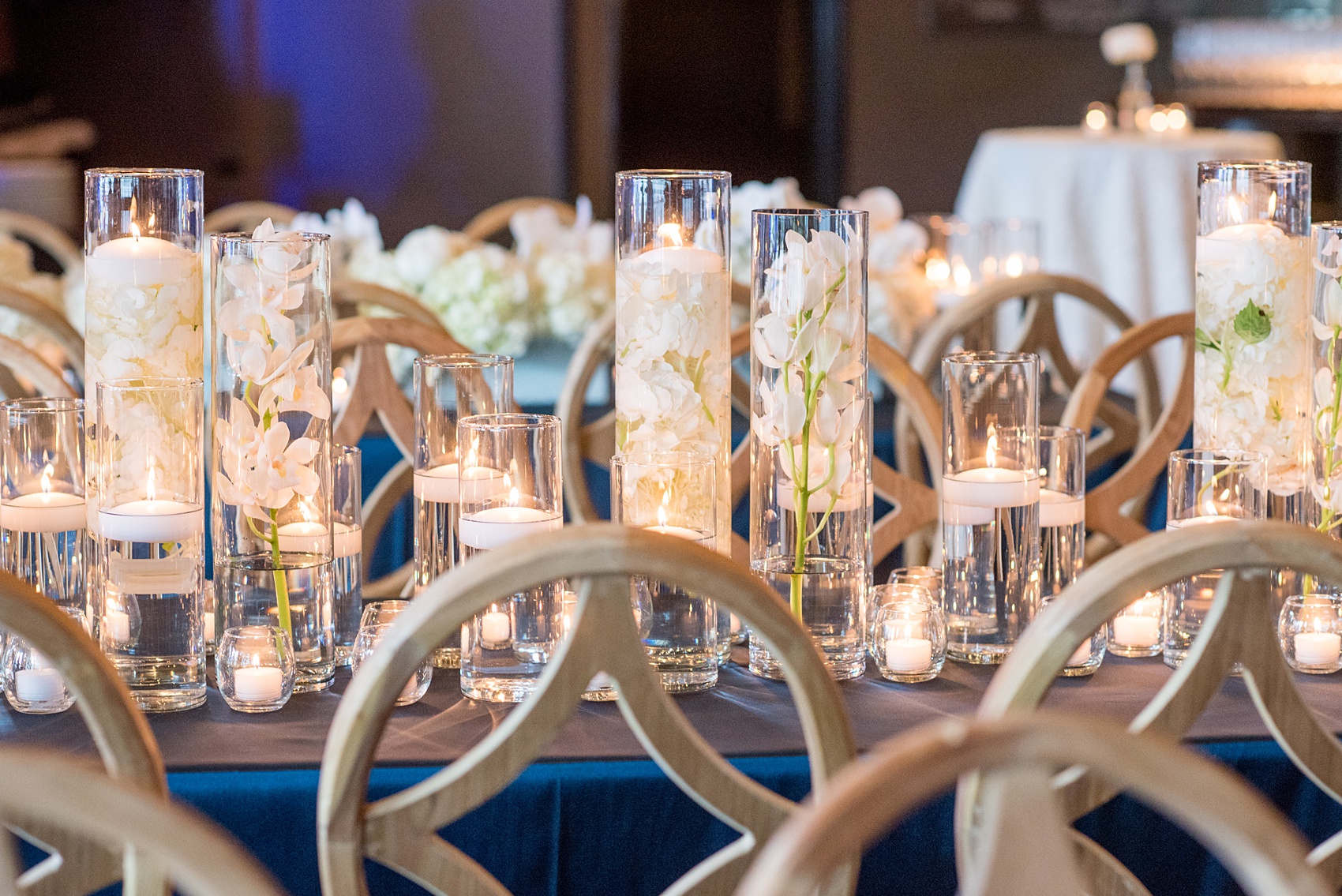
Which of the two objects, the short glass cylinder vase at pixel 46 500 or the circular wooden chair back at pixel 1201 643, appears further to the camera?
the short glass cylinder vase at pixel 46 500

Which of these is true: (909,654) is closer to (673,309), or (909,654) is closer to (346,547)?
(673,309)

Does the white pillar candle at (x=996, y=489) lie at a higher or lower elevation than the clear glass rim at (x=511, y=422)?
lower

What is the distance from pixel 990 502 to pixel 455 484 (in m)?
0.48

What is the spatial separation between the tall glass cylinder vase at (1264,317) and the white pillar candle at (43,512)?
3.46 feet

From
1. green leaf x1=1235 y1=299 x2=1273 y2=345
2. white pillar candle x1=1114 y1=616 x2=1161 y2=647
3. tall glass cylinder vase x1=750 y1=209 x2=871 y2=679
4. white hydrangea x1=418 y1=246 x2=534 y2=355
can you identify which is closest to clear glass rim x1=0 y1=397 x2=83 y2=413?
tall glass cylinder vase x1=750 y1=209 x2=871 y2=679

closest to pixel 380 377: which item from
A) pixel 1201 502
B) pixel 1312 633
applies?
pixel 1201 502

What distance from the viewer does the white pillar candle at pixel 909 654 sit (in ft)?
4.75

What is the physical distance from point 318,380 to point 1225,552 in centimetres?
77

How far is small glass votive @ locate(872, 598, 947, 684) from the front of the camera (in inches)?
57.0

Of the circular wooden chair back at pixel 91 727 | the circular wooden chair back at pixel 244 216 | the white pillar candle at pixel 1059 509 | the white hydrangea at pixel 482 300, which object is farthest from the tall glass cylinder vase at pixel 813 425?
Result: the circular wooden chair back at pixel 244 216

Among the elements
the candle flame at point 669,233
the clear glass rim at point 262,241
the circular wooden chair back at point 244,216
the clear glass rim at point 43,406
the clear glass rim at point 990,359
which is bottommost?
the clear glass rim at point 43,406

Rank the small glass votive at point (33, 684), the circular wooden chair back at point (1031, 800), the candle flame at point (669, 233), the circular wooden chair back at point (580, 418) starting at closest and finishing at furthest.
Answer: the circular wooden chair back at point (1031, 800), the small glass votive at point (33, 684), the candle flame at point (669, 233), the circular wooden chair back at point (580, 418)

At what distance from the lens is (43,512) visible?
1429mm

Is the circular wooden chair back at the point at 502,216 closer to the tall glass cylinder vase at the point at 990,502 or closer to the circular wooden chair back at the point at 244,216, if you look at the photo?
the circular wooden chair back at the point at 244,216
